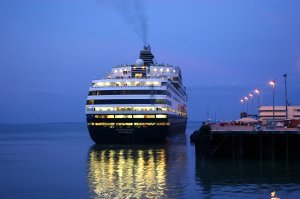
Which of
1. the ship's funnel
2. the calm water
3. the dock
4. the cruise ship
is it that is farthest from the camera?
the ship's funnel

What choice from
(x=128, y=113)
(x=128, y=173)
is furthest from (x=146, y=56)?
(x=128, y=173)

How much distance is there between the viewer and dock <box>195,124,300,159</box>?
4913 cm

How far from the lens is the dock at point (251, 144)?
4913cm

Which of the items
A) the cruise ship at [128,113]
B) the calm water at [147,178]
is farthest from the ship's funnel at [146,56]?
the calm water at [147,178]

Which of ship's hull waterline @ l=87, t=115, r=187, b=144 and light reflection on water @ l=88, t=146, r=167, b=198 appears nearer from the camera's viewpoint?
light reflection on water @ l=88, t=146, r=167, b=198

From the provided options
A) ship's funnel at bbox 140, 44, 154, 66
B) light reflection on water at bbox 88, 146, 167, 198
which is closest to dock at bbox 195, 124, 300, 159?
light reflection on water at bbox 88, 146, 167, 198

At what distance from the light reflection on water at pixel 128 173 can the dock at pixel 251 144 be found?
17.6ft

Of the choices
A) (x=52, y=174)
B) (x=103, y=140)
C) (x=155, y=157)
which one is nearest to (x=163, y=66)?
(x=103, y=140)

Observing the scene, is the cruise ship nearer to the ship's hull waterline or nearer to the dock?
the ship's hull waterline

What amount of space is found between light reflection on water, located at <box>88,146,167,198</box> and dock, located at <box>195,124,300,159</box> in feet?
17.6

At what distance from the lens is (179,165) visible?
160ft

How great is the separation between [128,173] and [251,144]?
50.0 ft

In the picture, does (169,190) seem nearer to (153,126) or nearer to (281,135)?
(281,135)

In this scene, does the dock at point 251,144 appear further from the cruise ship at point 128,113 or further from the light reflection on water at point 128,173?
the cruise ship at point 128,113
